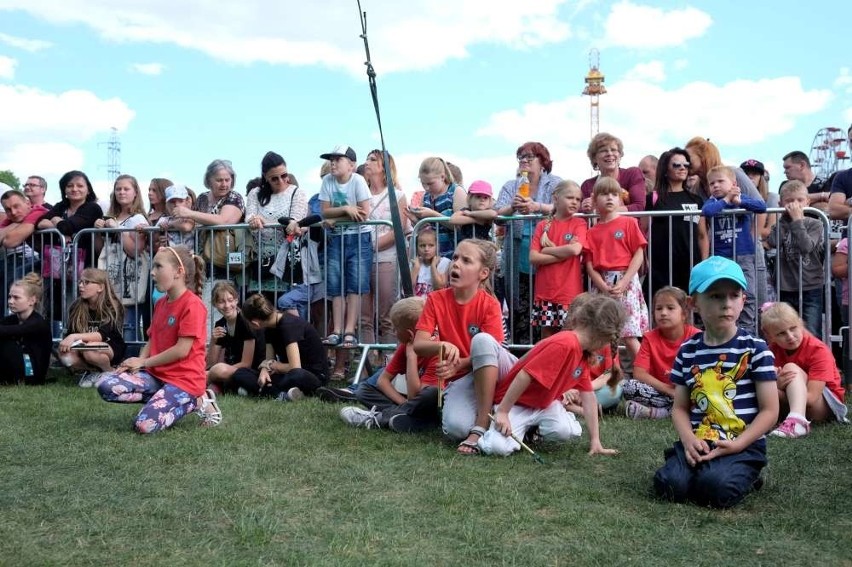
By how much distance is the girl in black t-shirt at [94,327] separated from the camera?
8.34 m

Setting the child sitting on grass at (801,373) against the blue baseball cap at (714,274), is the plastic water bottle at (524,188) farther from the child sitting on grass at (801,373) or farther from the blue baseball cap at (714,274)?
the blue baseball cap at (714,274)

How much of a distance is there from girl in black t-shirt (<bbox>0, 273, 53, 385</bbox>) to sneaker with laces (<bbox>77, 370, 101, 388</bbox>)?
362 mm

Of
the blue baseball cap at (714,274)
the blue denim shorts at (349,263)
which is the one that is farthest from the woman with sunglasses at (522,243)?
the blue baseball cap at (714,274)

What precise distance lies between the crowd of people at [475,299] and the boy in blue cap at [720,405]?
10mm

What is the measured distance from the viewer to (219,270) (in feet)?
29.5

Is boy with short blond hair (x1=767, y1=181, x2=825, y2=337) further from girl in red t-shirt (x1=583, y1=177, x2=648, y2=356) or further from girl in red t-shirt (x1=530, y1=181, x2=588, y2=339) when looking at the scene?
girl in red t-shirt (x1=530, y1=181, x2=588, y2=339)

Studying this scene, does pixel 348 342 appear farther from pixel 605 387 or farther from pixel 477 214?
pixel 605 387

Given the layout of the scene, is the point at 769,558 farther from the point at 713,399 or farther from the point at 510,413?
the point at 510,413

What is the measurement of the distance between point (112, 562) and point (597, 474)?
2.42 metres

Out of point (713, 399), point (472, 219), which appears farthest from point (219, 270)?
point (713, 399)

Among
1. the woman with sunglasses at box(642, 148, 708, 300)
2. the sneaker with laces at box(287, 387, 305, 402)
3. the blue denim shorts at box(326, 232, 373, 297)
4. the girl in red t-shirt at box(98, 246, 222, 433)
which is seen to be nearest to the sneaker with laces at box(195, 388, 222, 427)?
the girl in red t-shirt at box(98, 246, 222, 433)

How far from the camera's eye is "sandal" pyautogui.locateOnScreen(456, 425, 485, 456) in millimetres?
5105

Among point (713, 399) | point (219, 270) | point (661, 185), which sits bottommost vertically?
point (713, 399)

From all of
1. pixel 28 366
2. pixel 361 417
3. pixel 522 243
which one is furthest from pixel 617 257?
pixel 28 366
